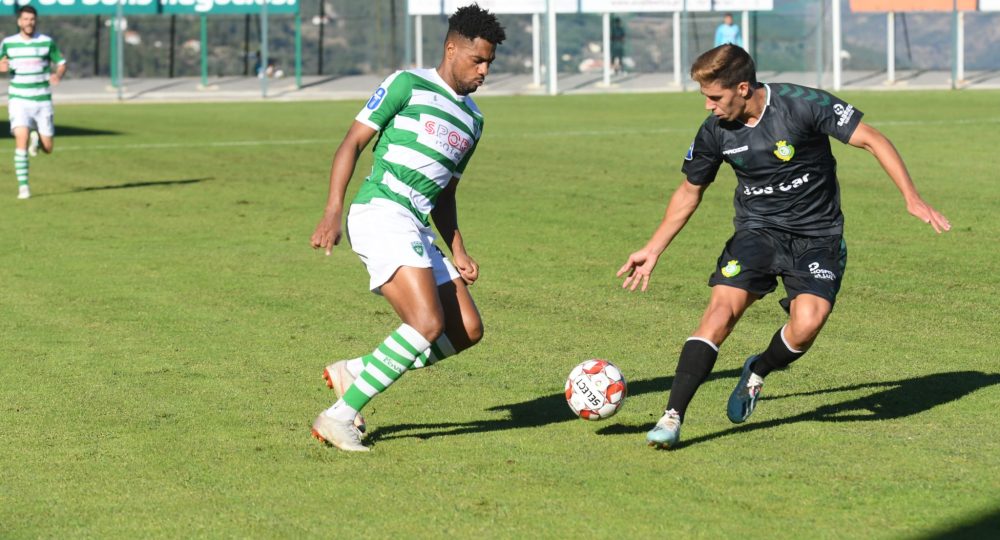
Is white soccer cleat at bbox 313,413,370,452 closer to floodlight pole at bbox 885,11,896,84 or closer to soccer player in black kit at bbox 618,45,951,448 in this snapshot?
soccer player in black kit at bbox 618,45,951,448

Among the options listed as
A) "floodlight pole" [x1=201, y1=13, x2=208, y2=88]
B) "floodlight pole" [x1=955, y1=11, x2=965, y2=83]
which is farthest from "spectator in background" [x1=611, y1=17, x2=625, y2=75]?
"floodlight pole" [x1=201, y1=13, x2=208, y2=88]

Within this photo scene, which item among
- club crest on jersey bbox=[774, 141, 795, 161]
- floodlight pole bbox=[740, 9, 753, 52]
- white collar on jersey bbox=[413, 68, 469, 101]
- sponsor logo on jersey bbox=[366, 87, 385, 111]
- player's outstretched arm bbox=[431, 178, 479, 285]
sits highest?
floodlight pole bbox=[740, 9, 753, 52]

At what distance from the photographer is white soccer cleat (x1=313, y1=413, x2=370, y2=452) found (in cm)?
676

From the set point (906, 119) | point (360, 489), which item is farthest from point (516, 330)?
point (906, 119)

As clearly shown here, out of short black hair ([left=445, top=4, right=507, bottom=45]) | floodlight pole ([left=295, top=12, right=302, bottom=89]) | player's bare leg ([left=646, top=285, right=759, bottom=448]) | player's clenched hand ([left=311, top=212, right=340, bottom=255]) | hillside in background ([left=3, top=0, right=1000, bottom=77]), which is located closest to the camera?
player's clenched hand ([left=311, top=212, right=340, bottom=255])

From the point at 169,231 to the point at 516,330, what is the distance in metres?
6.80

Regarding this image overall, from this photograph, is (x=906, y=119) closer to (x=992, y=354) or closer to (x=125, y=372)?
(x=992, y=354)

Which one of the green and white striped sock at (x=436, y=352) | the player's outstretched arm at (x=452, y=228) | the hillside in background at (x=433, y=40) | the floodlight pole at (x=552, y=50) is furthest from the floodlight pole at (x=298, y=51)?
the green and white striped sock at (x=436, y=352)

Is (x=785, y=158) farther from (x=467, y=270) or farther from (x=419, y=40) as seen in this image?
(x=419, y=40)

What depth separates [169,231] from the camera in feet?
51.7

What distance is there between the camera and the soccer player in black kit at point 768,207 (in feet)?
22.4

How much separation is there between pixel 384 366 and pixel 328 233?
2.31 ft

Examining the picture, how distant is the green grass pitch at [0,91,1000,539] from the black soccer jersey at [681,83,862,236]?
1.02 m

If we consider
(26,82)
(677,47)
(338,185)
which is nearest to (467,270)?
(338,185)
